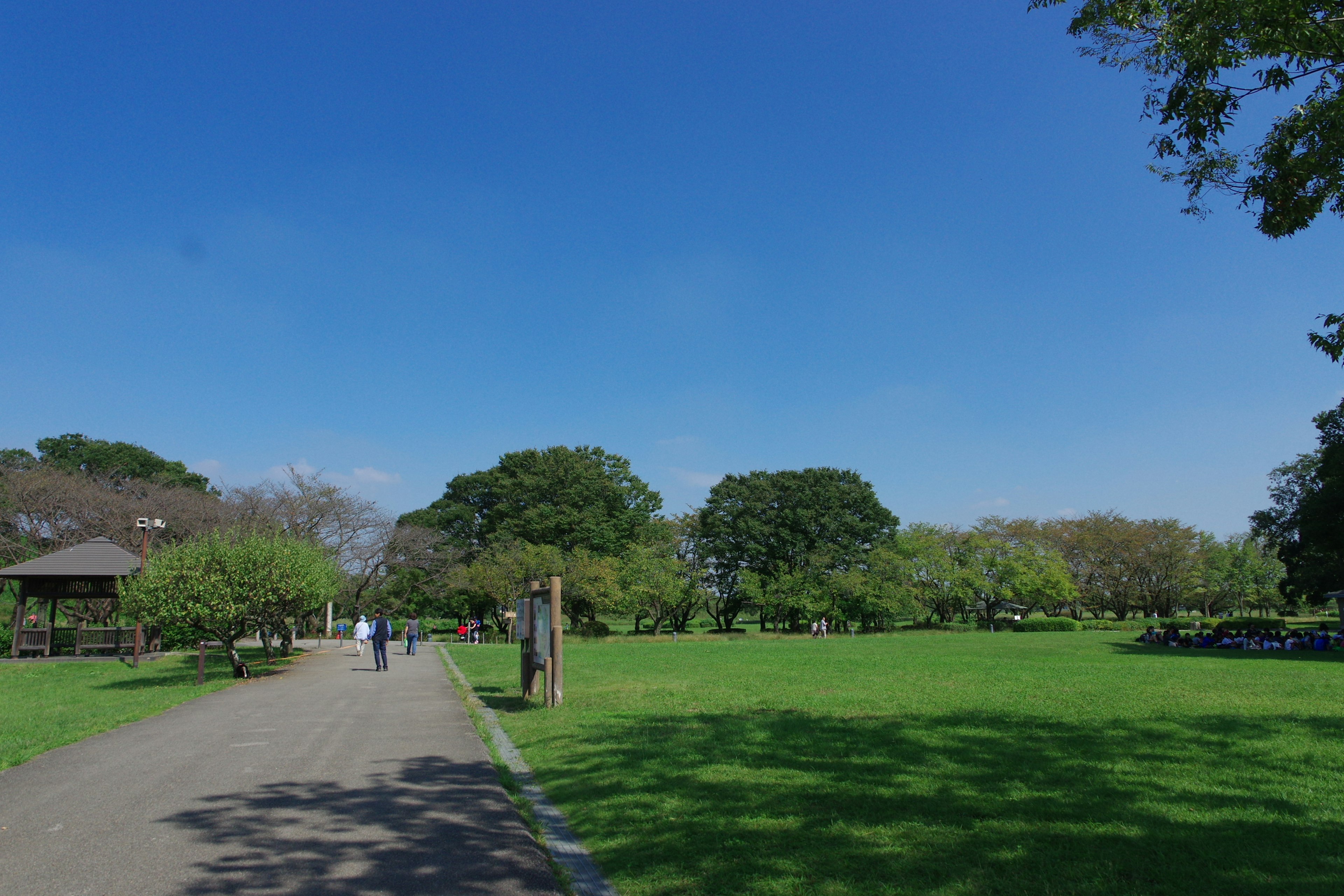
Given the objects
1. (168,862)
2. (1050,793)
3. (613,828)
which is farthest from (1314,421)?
(168,862)

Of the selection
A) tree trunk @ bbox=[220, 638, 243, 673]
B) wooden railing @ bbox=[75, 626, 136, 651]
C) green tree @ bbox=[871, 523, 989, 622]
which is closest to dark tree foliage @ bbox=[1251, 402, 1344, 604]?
green tree @ bbox=[871, 523, 989, 622]

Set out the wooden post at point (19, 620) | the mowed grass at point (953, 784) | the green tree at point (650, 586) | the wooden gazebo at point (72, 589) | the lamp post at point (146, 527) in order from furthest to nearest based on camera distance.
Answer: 1. the green tree at point (650, 586)
2. the wooden post at point (19, 620)
3. the wooden gazebo at point (72, 589)
4. the lamp post at point (146, 527)
5. the mowed grass at point (953, 784)

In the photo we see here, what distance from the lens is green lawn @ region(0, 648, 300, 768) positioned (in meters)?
10.3

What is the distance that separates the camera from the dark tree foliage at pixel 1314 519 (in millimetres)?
29781

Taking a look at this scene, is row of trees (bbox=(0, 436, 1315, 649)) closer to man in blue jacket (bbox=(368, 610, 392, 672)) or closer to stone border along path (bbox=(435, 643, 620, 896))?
man in blue jacket (bbox=(368, 610, 392, 672))

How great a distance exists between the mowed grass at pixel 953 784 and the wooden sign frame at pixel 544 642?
55 centimetres

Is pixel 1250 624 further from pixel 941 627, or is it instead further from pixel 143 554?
pixel 143 554

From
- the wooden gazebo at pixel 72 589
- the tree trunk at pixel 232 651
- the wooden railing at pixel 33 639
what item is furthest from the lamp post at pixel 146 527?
the wooden railing at pixel 33 639

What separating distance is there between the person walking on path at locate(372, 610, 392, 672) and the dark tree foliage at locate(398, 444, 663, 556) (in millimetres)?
31573

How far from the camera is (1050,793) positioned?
247 inches

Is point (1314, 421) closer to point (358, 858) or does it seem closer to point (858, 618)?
point (858, 618)

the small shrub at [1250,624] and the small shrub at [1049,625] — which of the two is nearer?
the small shrub at [1250,624]

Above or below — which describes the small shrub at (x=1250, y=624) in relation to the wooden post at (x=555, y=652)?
below

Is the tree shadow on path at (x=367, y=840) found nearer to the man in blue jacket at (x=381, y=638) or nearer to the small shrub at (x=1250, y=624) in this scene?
the man in blue jacket at (x=381, y=638)
